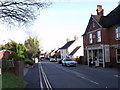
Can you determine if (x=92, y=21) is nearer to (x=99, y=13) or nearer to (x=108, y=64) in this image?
(x=99, y=13)

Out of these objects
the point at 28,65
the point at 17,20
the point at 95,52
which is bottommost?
the point at 28,65

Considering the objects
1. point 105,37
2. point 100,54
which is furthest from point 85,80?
point 100,54

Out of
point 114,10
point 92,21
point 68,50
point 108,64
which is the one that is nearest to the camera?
point 108,64

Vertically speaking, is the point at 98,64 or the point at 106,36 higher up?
the point at 106,36

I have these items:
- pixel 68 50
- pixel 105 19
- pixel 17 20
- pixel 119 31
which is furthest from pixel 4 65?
pixel 68 50

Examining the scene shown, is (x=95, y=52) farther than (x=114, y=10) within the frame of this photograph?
Yes

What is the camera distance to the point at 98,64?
2898cm

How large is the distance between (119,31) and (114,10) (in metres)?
5.78

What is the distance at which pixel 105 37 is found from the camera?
29094 millimetres

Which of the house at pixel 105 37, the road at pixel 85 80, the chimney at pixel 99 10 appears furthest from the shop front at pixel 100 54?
the road at pixel 85 80

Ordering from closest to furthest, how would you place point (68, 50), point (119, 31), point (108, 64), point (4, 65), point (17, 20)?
point (17, 20) → point (4, 65) → point (119, 31) → point (108, 64) → point (68, 50)

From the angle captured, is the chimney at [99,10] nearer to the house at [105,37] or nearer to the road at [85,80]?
the house at [105,37]

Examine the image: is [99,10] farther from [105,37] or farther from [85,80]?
[85,80]

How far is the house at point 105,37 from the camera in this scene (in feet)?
87.2
